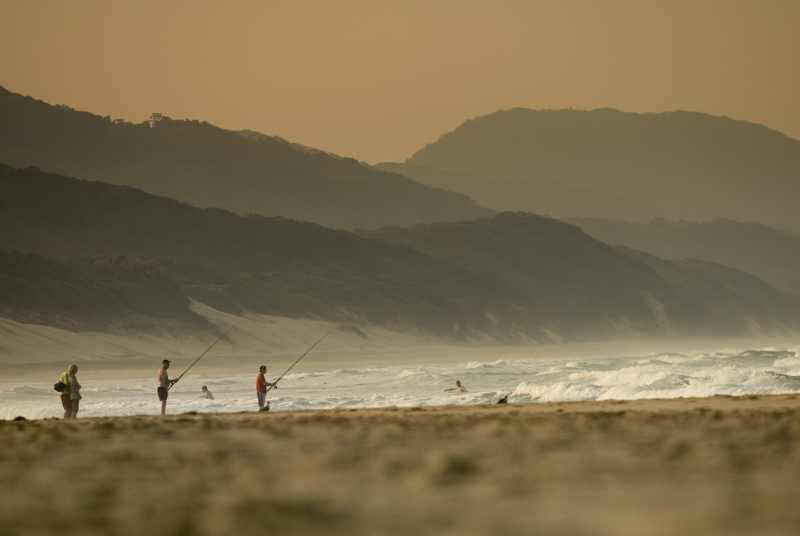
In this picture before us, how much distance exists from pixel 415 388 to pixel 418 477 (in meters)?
30.9

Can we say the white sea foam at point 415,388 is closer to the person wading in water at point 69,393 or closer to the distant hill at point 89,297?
the person wading in water at point 69,393

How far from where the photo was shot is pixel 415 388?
41219 mm

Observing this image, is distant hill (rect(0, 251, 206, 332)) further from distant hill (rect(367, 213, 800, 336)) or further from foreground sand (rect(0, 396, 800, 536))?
foreground sand (rect(0, 396, 800, 536))

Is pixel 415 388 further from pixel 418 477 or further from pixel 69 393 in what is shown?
pixel 418 477

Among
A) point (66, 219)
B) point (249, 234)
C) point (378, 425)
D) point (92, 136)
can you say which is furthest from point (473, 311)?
point (378, 425)

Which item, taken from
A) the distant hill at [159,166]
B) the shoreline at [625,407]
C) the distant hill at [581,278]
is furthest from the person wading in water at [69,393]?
the distant hill at [159,166]

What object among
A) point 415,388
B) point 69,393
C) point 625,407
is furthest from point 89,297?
point 625,407

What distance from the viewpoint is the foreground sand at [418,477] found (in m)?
8.09

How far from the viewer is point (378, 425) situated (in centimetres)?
1694

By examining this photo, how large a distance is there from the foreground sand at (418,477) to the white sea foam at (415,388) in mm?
14571

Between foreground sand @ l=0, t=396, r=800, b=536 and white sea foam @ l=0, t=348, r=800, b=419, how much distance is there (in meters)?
14.6

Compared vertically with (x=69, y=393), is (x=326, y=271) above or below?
above

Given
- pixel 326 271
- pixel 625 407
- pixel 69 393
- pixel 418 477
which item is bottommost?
pixel 418 477

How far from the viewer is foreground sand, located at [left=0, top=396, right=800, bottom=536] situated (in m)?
8.09
